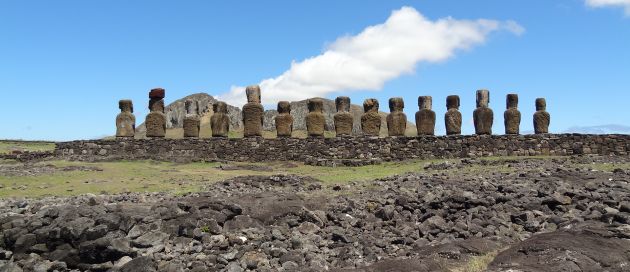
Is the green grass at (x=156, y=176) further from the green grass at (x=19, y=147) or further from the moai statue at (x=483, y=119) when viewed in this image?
the green grass at (x=19, y=147)

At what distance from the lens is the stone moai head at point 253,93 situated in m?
30.4

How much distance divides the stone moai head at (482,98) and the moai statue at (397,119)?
12.4 feet

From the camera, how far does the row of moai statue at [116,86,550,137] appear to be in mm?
28594

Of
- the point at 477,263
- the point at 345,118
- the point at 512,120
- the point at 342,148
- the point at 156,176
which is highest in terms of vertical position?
the point at 345,118

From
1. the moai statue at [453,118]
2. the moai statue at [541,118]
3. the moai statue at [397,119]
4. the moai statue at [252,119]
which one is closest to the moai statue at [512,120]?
the moai statue at [541,118]

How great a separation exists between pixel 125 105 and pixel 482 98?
19.5 meters

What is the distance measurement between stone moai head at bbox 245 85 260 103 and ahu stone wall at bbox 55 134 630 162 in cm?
241

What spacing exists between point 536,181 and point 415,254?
7618 millimetres

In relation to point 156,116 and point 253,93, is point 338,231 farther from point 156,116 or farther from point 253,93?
point 156,116

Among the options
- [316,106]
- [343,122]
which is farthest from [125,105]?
[343,122]

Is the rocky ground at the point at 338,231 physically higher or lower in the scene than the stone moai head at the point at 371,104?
lower

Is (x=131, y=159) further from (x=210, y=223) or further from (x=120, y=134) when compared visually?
(x=210, y=223)

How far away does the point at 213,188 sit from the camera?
56.5 ft

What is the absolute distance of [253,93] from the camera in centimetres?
3047
